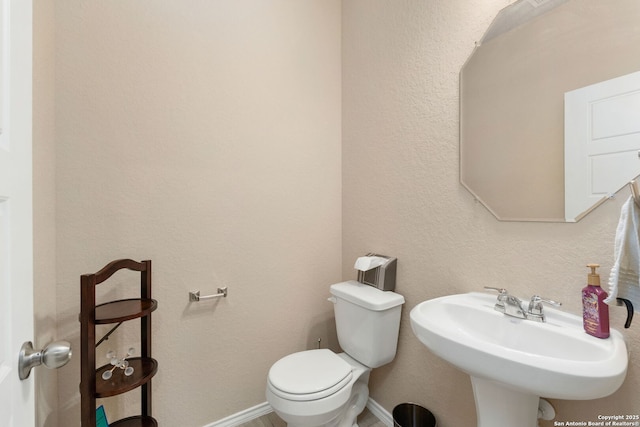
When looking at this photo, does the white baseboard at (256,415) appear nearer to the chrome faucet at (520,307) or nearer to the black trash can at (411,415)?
the black trash can at (411,415)

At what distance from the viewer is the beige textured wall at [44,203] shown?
3.37 feet

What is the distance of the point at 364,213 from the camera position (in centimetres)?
184

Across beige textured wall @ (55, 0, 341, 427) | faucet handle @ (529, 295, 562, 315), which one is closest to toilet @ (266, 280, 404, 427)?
beige textured wall @ (55, 0, 341, 427)

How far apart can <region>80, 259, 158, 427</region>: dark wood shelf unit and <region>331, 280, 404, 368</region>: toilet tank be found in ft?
3.05

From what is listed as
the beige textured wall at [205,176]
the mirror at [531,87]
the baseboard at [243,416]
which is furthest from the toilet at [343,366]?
the mirror at [531,87]

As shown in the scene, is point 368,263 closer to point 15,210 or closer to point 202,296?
point 202,296

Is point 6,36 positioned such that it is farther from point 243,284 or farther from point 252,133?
point 243,284

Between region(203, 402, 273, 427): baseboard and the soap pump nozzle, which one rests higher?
the soap pump nozzle

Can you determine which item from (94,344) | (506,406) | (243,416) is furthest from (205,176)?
(506,406)

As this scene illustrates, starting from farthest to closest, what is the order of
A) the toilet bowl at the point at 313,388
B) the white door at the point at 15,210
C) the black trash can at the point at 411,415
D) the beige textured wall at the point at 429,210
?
the black trash can at the point at 411,415, the toilet bowl at the point at 313,388, the beige textured wall at the point at 429,210, the white door at the point at 15,210

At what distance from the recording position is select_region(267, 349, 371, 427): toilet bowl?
48.5 inches

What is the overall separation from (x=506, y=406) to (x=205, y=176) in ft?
5.26

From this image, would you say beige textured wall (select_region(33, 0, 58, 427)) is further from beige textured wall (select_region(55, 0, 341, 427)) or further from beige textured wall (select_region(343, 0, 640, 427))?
beige textured wall (select_region(343, 0, 640, 427))

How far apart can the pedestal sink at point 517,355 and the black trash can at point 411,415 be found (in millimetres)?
493
